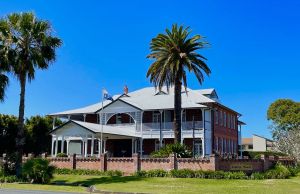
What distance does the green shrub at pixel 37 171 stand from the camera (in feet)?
91.0

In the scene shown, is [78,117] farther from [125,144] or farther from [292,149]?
[292,149]

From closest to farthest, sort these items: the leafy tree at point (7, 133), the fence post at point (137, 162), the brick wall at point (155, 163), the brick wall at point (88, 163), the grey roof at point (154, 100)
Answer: the brick wall at point (155, 163) < the fence post at point (137, 162) < the brick wall at point (88, 163) < the grey roof at point (154, 100) < the leafy tree at point (7, 133)

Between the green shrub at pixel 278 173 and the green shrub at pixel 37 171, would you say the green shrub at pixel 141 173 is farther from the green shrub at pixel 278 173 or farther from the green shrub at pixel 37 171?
the green shrub at pixel 278 173

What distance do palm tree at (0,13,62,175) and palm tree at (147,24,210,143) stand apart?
10933 mm

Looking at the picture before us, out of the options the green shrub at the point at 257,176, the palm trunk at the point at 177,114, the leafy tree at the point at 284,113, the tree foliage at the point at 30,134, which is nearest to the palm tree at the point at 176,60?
the palm trunk at the point at 177,114

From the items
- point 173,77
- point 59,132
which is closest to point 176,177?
point 173,77

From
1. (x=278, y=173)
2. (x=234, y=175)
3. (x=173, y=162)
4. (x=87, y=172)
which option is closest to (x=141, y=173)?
(x=173, y=162)

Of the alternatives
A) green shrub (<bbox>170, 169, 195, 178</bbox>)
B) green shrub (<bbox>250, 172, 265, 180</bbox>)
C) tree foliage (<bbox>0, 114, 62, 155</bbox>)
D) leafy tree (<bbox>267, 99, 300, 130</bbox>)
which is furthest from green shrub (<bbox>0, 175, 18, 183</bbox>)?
leafy tree (<bbox>267, 99, 300, 130</bbox>)

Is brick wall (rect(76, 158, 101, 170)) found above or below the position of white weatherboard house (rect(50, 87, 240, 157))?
below

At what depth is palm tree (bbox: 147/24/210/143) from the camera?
1447 inches

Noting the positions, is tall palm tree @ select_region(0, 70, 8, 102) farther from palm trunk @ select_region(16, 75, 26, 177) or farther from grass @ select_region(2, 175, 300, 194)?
grass @ select_region(2, 175, 300, 194)

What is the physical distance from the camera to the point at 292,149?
1606 inches

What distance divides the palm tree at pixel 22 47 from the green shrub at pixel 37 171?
1.76 m

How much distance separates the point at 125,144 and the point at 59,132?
897cm
